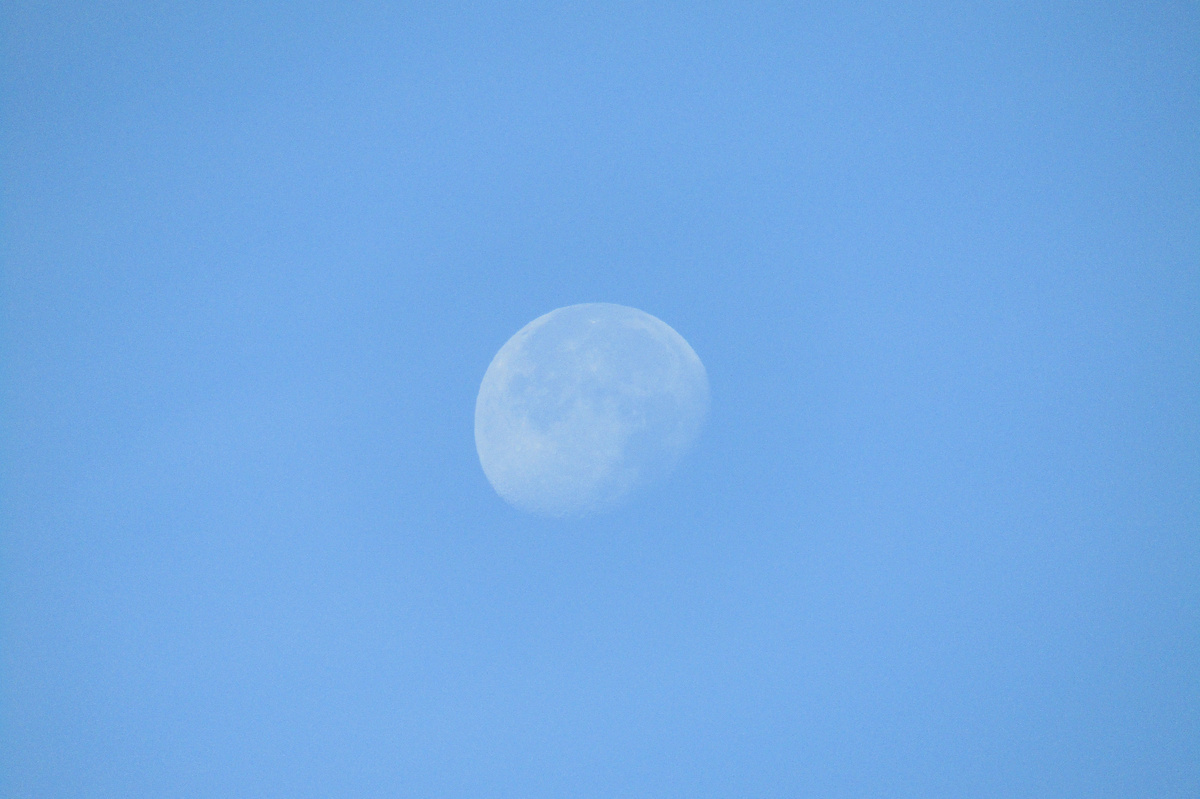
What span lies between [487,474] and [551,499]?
2.29 ft

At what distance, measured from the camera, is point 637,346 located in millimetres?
7016

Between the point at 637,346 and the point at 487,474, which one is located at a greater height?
the point at 637,346

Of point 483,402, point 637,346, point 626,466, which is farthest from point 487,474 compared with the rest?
point 637,346

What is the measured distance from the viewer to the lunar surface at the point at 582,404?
6.73 meters

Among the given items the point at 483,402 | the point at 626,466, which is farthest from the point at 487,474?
the point at 626,466

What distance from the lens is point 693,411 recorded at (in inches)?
272

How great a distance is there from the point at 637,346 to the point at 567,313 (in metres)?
0.76

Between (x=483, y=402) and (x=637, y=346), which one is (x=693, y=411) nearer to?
(x=637, y=346)

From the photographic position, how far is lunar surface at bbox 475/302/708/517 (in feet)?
22.1

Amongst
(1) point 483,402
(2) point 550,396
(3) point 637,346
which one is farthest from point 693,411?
(1) point 483,402

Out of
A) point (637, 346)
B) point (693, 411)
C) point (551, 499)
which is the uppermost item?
point (637, 346)

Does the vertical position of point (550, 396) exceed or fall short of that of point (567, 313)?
it falls short

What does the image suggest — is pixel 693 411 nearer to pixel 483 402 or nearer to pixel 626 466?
pixel 626 466

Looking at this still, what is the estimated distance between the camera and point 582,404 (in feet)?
22.3
